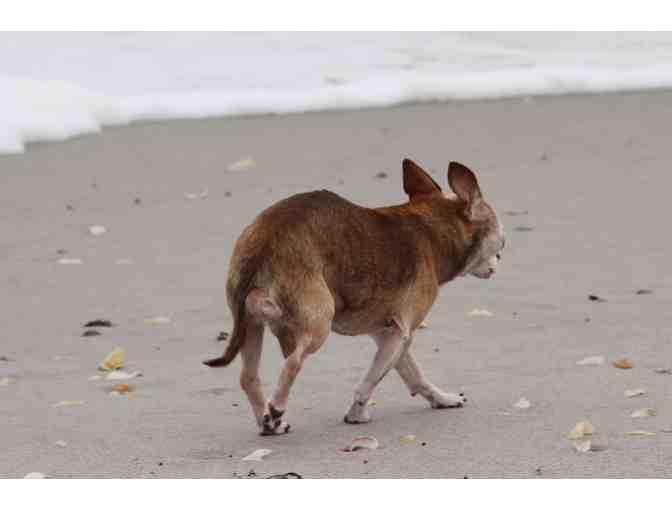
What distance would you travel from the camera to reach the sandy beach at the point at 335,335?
5.36 m

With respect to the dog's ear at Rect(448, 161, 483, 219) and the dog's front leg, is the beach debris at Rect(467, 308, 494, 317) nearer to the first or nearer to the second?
the dog's ear at Rect(448, 161, 483, 219)

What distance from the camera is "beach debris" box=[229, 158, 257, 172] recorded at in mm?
10875

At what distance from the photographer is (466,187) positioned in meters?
5.94

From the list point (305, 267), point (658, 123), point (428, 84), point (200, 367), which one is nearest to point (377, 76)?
point (428, 84)

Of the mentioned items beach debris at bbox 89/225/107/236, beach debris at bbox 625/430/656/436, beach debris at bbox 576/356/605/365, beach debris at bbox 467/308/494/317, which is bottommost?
beach debris at bbox 625/430/656/436

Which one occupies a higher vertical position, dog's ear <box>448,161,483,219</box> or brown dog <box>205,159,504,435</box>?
dog's ear <box>448,161,483,219</box>

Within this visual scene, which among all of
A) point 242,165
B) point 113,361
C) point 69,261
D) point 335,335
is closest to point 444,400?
point 335,335

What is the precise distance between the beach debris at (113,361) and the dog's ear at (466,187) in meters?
1.87

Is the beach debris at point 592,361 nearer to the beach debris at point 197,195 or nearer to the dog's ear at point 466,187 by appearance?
the dog's ear at point 466,187

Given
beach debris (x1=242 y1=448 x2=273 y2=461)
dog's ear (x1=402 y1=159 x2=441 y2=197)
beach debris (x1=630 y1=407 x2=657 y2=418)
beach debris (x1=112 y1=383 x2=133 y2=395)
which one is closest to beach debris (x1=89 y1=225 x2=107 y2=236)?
beach debris (x1=112 y1=383 x2=133 y2=395)

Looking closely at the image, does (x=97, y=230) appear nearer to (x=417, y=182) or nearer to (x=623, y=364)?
(x=417, y=182)

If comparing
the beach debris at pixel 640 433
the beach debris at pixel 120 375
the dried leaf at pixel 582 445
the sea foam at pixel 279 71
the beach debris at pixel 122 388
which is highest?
the sea foam at pixel 279 71

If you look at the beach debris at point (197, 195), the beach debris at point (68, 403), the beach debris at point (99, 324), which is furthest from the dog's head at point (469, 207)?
the beach debris at point (197, 195)

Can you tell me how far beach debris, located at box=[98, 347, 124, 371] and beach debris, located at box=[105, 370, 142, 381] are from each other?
0.21 feet
